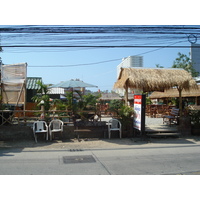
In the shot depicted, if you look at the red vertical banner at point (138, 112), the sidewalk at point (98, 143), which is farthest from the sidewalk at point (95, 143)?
the red vertical banner at point (138, 112)

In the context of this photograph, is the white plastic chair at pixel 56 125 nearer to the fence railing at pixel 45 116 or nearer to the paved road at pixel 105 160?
the fence railing at pixel 45 116

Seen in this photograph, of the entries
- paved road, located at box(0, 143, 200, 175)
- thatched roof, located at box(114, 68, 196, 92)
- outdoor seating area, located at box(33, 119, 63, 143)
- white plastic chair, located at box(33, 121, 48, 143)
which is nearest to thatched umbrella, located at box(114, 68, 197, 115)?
thatched roof, located at box(114, 68, 196, 92)

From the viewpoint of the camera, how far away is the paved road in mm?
5234

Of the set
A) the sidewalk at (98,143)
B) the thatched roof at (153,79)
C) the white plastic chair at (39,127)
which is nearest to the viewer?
the sidewalk at (98,143)

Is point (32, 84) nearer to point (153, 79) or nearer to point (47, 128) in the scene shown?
point (47, 128)

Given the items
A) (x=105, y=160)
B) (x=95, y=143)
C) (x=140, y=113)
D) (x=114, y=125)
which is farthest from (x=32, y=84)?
(x=105, y=160)

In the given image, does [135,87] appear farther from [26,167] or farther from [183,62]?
[183,62]

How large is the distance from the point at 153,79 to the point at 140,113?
197 centimetres

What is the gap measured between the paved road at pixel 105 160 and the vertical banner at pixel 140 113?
42.3 inches

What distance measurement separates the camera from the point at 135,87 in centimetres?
1011

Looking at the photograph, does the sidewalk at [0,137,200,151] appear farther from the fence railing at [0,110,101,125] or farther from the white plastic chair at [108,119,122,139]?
the fence railing at [0,110,101,125]

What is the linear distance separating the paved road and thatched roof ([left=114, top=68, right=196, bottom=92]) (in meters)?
3.10

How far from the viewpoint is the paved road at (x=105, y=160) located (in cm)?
523

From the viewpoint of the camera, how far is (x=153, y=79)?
9.90 meters
